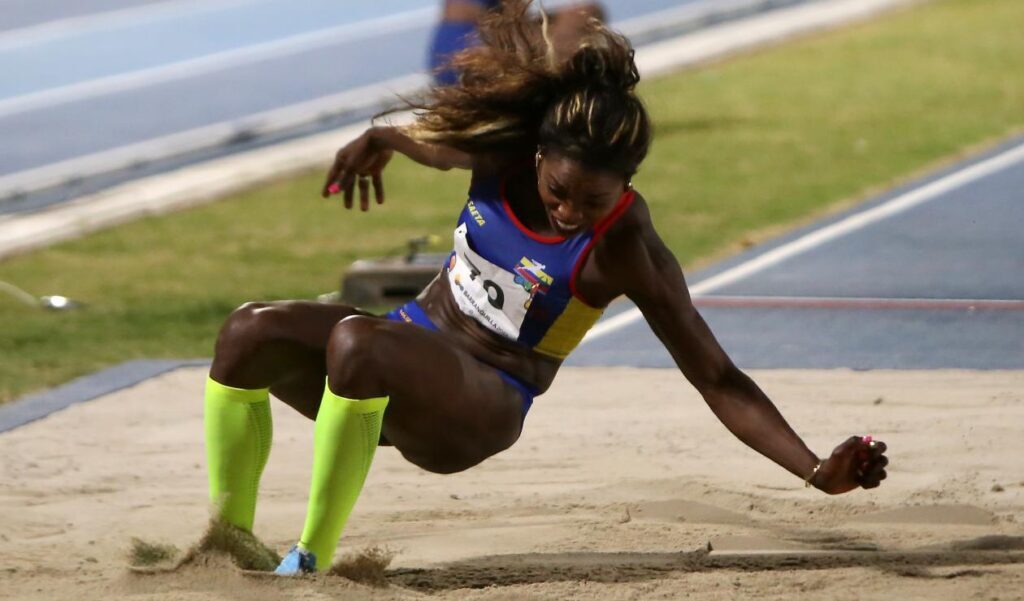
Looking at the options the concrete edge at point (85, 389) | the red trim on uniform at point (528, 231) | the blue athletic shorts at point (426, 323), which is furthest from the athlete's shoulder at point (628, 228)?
the concrete edge at point (85, 389)

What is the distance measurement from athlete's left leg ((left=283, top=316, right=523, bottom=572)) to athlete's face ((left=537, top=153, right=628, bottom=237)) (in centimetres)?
41

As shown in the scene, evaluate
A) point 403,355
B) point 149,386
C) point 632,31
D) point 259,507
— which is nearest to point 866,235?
point 149,386

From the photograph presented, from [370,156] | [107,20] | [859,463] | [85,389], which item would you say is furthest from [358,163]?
[107,20]

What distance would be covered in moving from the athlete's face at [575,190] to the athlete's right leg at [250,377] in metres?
0.59

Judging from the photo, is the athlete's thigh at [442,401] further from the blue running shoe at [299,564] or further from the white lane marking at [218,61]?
the white lane marking at [218,61]

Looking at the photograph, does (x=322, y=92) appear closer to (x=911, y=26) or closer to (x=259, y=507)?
(x=911, y=26)

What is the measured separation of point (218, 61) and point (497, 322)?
450 inches

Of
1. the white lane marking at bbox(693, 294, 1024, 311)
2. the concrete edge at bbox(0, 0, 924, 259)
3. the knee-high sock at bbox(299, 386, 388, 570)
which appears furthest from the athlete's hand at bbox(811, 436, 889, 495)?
the concrete edge at bbox(0, 0, 924, 259)

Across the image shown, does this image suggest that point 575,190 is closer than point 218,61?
Yes

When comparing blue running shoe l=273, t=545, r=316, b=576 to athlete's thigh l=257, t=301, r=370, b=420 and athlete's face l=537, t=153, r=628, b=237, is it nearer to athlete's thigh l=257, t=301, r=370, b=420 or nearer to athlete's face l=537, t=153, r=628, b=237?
athlete's thigh l=257, t=301, r=370, b=420

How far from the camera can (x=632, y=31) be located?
53.8ft

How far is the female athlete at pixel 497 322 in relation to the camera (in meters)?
3.73

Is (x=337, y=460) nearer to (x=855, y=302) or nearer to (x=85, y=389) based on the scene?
(x=85, y=389)

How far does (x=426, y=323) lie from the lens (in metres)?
4.13
